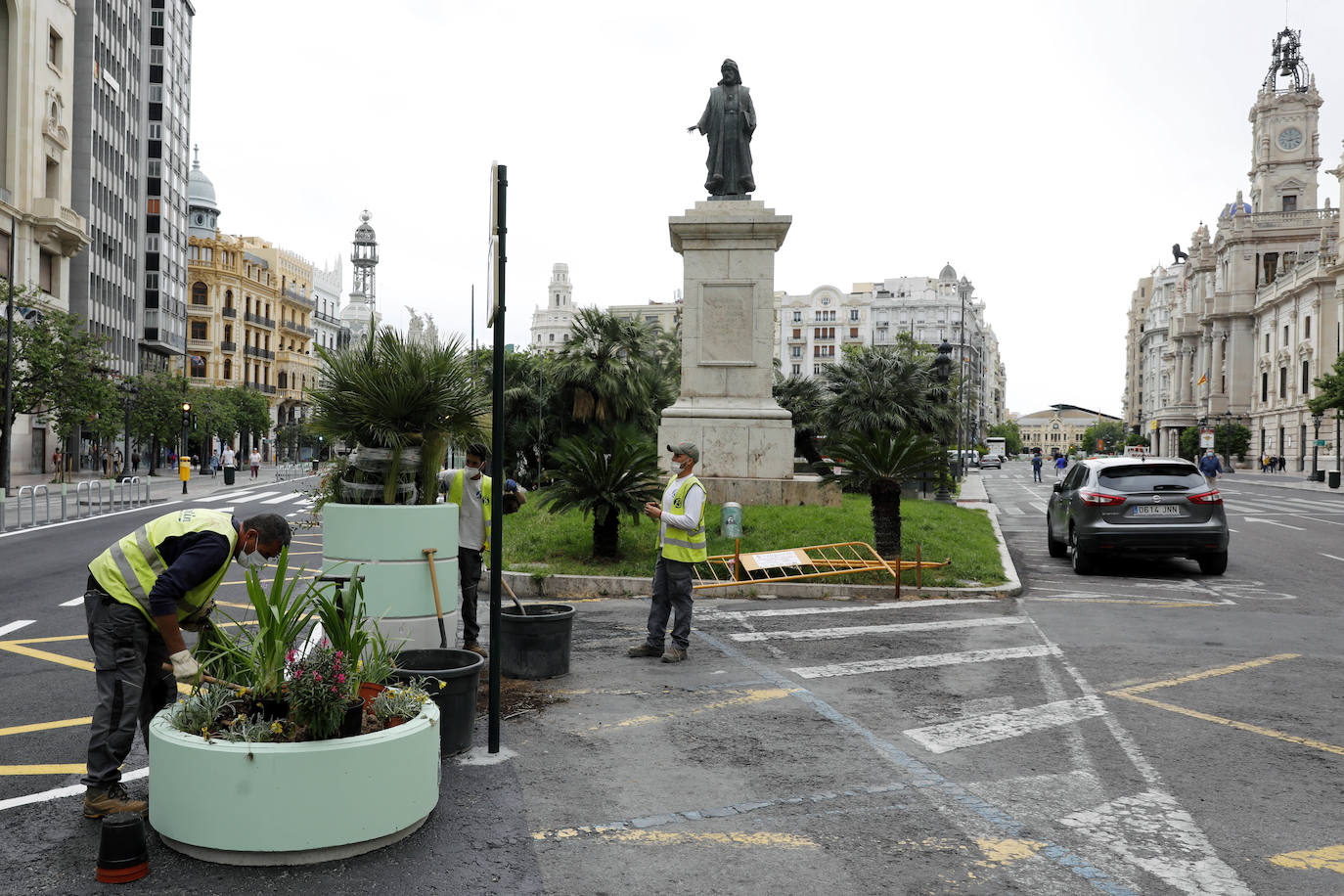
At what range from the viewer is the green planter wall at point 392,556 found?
6.43m

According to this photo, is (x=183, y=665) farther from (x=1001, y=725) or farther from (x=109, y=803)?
(x=1001, y=725)

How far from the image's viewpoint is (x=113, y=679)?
445 centimetres

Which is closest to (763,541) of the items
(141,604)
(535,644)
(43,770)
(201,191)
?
(535,644)

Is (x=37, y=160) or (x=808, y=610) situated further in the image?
(x=37, y=160)

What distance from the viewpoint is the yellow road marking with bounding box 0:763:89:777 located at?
5.00 meters

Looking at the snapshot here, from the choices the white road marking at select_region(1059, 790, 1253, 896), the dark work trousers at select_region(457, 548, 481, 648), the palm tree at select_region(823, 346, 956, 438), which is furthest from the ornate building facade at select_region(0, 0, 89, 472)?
the white road marking at select_region(1059, 790, 1253, 896)

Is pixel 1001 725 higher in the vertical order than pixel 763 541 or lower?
lower

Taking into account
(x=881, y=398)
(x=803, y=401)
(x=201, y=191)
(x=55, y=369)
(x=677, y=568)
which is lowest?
(x=677, y=568)

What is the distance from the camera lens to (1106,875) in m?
3.88

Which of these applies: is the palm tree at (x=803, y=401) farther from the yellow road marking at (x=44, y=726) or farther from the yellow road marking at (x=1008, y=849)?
the yellow road marking at (x=1008, y=849)

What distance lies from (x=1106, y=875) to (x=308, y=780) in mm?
3138

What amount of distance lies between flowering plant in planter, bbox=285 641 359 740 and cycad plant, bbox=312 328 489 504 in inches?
105

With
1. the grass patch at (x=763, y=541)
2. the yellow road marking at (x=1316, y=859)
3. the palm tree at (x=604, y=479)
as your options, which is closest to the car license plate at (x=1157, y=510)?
the grass patch at (x=763, y=541)

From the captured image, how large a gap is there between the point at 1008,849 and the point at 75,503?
30.0 meters
